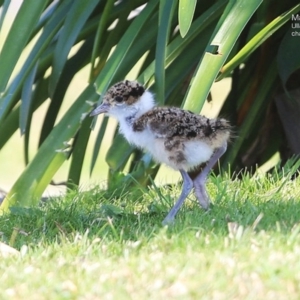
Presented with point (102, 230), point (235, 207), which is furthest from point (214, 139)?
point (102, 230)

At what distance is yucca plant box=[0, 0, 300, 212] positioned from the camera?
4.29 metres

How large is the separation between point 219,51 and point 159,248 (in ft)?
4.43

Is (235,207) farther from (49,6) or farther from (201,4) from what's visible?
(49,6)

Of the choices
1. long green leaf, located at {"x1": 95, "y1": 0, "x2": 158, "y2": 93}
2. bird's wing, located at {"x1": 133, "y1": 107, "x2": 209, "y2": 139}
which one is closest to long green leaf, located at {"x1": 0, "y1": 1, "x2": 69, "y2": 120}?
long green leaf, located at {"x1": 95, "y1": 0, "x2": 158, "y2": 93}

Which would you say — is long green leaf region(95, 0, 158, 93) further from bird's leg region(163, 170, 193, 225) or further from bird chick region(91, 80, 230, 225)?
bird's leg region(163, 170, 193, 225)

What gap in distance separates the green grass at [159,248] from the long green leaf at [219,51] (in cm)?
55

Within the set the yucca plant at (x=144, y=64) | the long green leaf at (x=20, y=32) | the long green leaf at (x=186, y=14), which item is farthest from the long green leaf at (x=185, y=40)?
the long green leaf at (x=186, y=14)

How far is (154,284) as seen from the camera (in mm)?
2746

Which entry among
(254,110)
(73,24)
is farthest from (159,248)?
(254,110)

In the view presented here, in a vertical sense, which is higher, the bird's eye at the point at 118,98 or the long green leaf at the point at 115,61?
the long green leaf at the point at 115,61

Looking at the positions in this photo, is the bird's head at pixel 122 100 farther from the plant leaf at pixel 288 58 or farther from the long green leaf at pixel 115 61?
the plant leaf at pixel 288 58

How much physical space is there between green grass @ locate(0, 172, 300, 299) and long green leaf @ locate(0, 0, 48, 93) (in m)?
0.86

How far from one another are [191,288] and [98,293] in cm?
32

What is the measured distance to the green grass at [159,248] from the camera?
2705 millimetres
